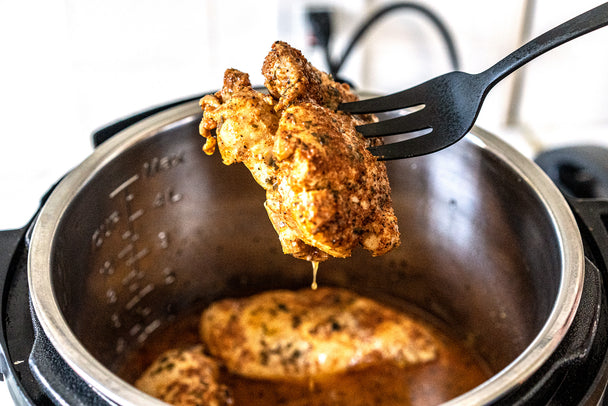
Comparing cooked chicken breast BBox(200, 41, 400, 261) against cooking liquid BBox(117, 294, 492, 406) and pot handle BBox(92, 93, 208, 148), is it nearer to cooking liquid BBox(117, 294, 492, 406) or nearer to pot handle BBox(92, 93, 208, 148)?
pot handle BBox(92, 93, 208, 148)

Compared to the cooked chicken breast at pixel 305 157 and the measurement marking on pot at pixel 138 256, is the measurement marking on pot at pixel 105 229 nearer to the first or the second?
the measurement marking on pot at pixel 138 256

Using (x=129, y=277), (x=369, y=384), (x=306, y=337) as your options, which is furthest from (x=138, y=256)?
(x=369, y=384)

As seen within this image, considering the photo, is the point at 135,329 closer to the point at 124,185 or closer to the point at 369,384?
the point at 124,185

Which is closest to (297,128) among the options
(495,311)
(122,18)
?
(495,311)

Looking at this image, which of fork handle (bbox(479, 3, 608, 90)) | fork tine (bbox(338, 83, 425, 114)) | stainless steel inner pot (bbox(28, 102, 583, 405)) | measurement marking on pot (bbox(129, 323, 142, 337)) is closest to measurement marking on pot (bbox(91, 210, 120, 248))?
stainless steel inner pot (bbox(28, 102, 583, 405))

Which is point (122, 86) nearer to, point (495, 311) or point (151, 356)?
point (151, 356)
